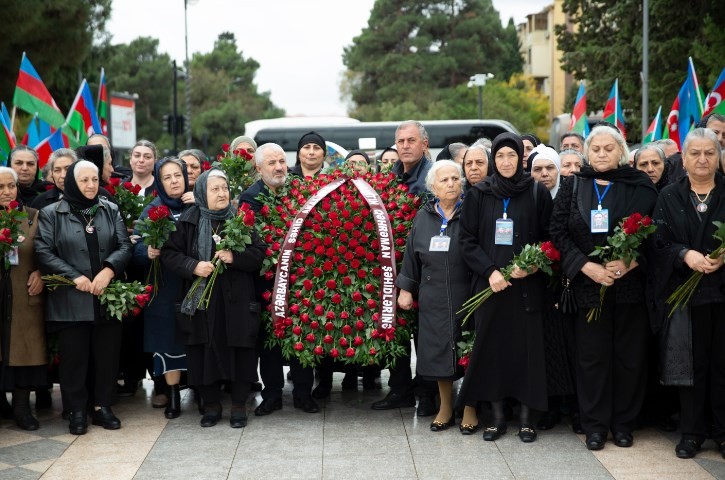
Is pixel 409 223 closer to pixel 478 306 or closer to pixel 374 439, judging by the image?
pixel 478 306

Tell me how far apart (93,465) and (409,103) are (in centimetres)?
4868

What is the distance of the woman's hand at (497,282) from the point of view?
A: 7234 millimetres

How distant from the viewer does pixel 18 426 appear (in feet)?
26.4

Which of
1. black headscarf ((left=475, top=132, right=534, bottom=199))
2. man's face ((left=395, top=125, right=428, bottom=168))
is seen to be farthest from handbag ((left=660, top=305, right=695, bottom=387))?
man's face ((left=395, top=125, right=428, bottom=168))

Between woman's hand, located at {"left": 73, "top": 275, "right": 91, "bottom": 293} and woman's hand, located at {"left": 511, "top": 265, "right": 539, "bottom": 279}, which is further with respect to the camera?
woman's hand, located at {"left": 73, "top": 275, "right": 91, "bottom": 293}

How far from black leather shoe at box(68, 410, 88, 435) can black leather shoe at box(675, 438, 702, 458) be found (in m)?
4.38

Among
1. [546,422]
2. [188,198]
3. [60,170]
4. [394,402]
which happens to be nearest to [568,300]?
[546,422]

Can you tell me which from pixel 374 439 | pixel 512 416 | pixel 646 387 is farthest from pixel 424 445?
pixel 646 387

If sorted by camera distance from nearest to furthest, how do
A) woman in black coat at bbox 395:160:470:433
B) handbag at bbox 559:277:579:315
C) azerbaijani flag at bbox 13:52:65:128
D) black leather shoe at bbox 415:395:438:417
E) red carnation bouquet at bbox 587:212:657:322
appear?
1. red carnation bouquet at bbox 587:212:657:322
2. handbag at bbox 559:277:579:315
3. woman in black coat at bbox 395:160:470:433
4. black leather shoe at bbox 415:395:438:417
5. azerbaijani flag at bbox 13:52:65:128

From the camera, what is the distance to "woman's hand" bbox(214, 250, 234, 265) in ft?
25.3

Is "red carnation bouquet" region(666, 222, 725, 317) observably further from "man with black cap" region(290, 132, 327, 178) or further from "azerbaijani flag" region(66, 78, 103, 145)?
"azerbaijani flag" region(66, 78, 103, 145)

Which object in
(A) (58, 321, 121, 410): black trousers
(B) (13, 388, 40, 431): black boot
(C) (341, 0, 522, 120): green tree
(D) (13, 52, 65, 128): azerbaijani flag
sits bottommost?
(B) (13, 388, 40, 431): black boot

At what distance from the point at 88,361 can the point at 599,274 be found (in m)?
3.98

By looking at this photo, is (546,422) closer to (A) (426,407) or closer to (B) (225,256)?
(A) (426,407)
